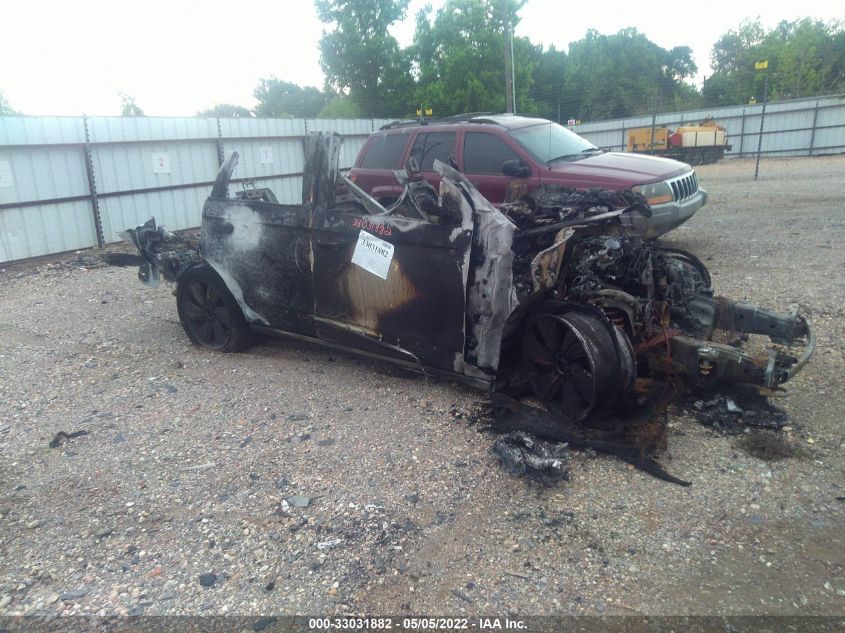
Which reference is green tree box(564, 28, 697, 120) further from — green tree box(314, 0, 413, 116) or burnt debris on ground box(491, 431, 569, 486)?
burnt debris on ground box(491, 431, 569, 486)

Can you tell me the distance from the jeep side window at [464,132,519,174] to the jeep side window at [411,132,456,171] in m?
0.22

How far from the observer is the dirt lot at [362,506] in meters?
2.60

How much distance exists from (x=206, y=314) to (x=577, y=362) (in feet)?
11.3

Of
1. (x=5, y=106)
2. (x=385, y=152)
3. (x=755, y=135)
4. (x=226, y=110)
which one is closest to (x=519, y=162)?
(x=385, y=152)

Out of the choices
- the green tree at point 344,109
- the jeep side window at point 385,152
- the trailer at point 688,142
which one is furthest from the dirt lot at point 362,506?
the green tree at point 344,109

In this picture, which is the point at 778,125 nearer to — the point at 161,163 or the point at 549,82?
the point at 549,82

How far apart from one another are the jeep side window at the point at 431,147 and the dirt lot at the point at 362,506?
337cm

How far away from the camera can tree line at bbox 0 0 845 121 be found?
1127 inches

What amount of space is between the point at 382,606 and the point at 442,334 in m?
1.96

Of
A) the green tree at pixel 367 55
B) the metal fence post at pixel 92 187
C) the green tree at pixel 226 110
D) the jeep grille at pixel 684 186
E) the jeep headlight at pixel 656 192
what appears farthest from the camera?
the green tree at pixel 226 110

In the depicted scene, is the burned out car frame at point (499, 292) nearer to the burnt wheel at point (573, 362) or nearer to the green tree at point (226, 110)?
the burnt wheel at point (573, 362)

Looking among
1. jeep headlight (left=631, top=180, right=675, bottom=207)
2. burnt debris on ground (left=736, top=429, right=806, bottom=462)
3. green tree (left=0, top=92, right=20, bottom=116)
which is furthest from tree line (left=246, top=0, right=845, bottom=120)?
green tree (left=0, top=92, right=20, bottom=116)

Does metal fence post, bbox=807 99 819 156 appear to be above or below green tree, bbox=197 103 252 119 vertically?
below

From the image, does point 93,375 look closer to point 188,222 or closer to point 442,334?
point 442,334
